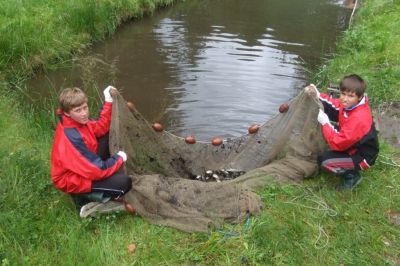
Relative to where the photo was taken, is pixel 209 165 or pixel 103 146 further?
pixel 209 165

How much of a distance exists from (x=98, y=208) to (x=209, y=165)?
1.68m

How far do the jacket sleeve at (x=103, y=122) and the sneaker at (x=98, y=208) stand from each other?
28.7 inches

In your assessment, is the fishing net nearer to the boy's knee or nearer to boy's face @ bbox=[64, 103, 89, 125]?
the boy's knee

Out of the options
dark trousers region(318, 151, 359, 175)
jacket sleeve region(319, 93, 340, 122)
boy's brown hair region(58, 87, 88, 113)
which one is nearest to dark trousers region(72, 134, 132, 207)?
boy's brown hair region(58, 87, 88, 113)

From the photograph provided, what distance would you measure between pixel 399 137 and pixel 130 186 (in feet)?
11.4

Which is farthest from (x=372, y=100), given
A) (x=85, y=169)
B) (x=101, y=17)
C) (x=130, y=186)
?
(x=101, y=17)

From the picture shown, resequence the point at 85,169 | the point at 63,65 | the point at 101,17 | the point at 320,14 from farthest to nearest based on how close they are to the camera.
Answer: the point at 320,14 < the point at 101,17 < the point at 63,65 < the point at 85,169

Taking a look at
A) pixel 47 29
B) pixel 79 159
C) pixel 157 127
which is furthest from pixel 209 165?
pixel 47 29

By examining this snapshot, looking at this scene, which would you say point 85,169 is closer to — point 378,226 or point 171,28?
point 378,226

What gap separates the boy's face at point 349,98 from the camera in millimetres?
4121

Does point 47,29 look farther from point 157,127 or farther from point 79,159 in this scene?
point 79,159

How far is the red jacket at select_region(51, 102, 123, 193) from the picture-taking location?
3.79 meters

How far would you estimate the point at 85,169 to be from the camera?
3812 mm

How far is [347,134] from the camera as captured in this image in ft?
13.4
